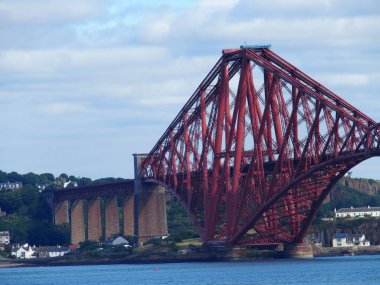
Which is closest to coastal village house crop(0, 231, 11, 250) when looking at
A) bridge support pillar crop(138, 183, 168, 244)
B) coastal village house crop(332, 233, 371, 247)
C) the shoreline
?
the shoreline

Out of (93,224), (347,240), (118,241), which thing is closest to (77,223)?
(93,224)

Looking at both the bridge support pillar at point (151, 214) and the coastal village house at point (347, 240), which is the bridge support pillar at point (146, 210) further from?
the coastal village house at point (347, 240)

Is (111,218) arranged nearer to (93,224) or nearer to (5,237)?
(93,224)

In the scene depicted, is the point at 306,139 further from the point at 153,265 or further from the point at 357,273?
the point at 153,265

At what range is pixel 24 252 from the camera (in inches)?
6708

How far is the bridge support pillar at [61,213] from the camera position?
610ft

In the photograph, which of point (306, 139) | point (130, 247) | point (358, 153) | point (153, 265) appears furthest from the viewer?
point (130, 247)

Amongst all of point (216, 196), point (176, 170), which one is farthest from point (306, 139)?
point (176, 170)

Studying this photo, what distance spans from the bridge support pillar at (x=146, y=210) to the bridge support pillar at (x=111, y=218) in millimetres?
12711

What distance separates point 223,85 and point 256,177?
1049 centimetres

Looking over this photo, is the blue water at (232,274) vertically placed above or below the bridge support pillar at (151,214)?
below

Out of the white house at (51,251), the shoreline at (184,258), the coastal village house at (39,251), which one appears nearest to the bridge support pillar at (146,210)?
the shoreline at (184,258)

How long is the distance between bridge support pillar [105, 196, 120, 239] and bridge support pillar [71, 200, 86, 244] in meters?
6.85

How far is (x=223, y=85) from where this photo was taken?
118312 mm
